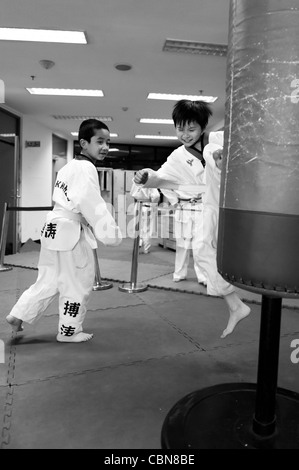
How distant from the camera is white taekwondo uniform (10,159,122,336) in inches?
95.4

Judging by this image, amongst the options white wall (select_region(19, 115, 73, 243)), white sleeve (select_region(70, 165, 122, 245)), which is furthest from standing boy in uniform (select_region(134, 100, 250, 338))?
white wall (select_region(19, 115, 73, 243))

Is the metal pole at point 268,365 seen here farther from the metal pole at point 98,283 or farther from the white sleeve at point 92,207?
the metal pole at point 98,283

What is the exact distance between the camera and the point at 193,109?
3.27 metres

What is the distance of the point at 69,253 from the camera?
2.50 m

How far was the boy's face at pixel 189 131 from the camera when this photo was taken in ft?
11.1

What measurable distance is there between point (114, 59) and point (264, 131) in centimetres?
520

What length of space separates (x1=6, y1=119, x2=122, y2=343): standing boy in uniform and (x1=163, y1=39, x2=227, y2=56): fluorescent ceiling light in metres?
3.38

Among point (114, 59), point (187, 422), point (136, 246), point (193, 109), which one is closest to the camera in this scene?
point (187, 422)

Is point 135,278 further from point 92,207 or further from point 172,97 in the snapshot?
point 172,97

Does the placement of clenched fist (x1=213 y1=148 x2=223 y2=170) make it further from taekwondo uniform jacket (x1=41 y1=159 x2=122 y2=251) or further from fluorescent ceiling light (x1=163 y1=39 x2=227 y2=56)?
fluorescent ceiling light (x1=163 y1=39 x2=227 y2=56)

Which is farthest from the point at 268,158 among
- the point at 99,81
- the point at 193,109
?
the point at 99,81

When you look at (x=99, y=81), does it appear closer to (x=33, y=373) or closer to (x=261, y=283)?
(x=33, y=373)

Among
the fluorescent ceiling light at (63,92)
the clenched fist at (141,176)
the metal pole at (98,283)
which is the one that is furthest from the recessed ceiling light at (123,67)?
the clenched fist at (141,176)

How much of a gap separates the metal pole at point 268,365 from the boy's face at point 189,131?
2.32 meters
